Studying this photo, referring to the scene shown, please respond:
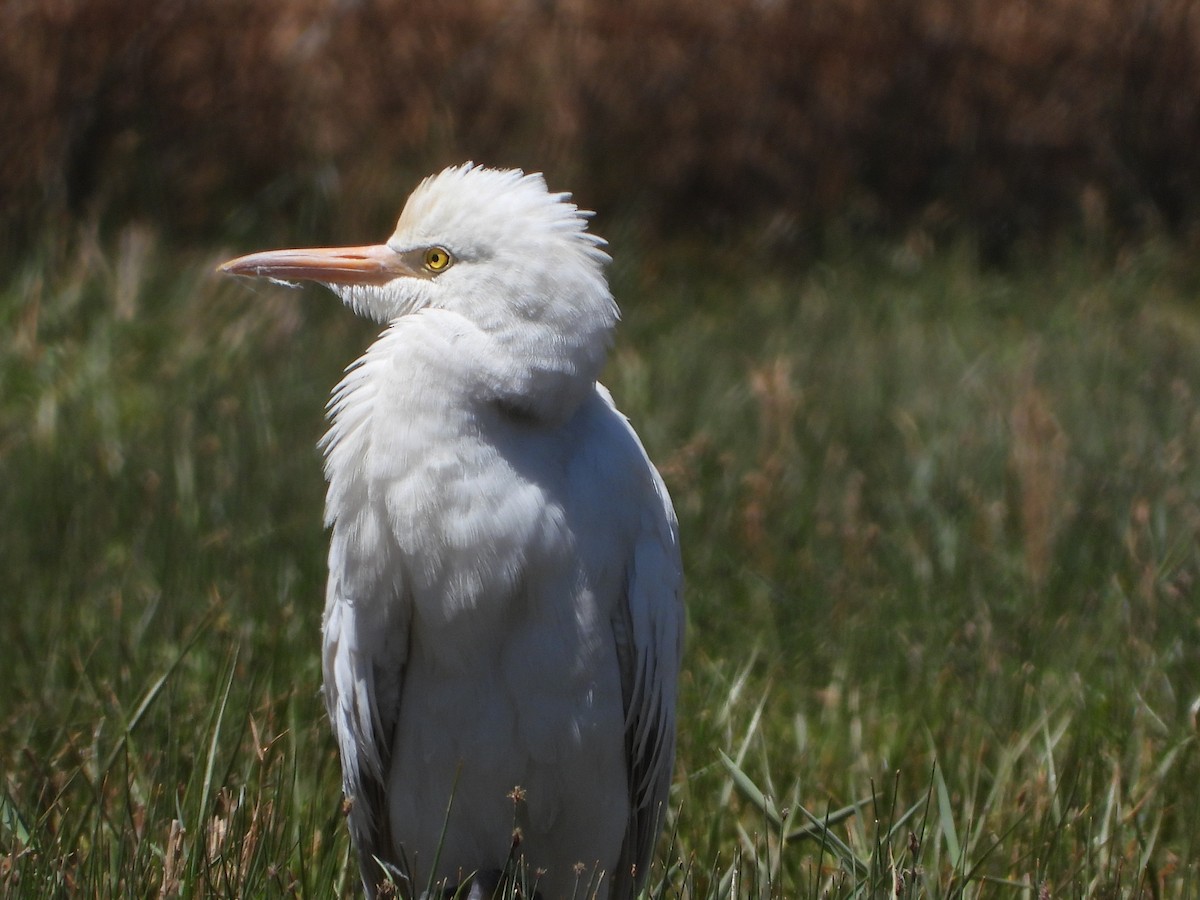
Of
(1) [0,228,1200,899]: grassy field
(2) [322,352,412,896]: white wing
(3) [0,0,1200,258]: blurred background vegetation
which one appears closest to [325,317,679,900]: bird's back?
(2) [322,352,412,896]: white wing

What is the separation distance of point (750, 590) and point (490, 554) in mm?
2109

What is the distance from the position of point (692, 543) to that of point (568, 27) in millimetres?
4725

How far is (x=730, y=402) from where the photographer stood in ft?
19.8

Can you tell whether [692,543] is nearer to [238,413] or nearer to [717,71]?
[238,413]

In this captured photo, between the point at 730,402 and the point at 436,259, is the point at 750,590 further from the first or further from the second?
the point at 436,259

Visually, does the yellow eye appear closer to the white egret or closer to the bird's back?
the white egret

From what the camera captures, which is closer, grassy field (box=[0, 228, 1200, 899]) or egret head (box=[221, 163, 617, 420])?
egret head (box=[221, 163, 617, 420])

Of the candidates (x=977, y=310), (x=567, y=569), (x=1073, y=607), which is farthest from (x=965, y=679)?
(x=977, y=310)

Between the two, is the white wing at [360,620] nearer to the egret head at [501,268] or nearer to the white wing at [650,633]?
the egret head at [501,268]

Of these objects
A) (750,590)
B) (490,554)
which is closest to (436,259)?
(490,554)

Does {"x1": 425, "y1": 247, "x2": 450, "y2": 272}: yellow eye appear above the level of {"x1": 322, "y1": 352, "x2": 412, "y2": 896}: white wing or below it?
above

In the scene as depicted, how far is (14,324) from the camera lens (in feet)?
21.4

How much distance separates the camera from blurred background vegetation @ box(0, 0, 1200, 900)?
10.9 ft

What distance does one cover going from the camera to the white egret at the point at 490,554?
274cm
